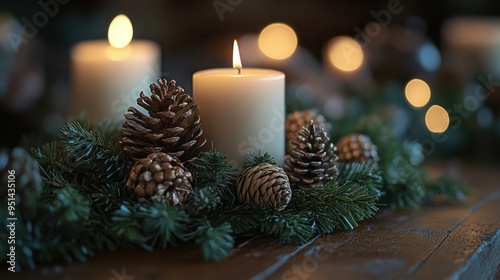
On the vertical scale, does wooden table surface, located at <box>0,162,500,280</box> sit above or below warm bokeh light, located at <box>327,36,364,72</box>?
below

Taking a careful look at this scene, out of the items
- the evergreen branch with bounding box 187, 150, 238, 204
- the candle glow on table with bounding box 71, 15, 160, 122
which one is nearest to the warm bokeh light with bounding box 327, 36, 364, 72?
the candle glow on table with bounding box 71, 15, 160, 122

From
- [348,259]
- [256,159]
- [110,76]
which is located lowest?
[348,259]

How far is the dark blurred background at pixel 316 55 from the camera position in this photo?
142 cm

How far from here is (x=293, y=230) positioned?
759 millimetres

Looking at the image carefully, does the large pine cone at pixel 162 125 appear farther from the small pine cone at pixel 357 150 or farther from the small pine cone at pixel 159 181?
the small pine cone at pixel 357 150

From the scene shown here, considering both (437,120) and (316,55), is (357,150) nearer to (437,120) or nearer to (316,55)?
(437,120)

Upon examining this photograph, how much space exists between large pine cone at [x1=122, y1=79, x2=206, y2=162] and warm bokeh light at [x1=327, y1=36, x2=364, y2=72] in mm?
877

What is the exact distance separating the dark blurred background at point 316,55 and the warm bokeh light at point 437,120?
0.01 meters

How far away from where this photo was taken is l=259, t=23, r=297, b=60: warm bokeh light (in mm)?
1679

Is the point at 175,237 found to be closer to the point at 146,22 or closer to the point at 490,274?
the point at 490,274

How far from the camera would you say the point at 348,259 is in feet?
2.37

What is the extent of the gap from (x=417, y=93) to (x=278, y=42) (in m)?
0.52

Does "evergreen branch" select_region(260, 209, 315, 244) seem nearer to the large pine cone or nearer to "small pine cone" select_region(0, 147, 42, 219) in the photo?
the large pine cone

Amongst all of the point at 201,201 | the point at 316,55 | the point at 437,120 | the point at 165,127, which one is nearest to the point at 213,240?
the point at 201,201
